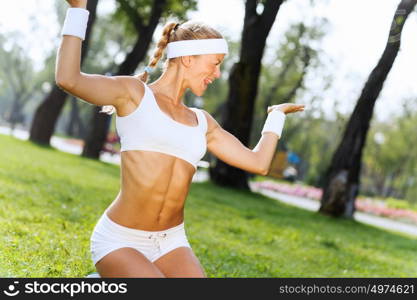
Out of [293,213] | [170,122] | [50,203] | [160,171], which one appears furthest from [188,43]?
[293,213]

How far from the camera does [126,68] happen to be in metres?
25.6

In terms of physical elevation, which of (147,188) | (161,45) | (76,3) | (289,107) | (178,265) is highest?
(76,3)

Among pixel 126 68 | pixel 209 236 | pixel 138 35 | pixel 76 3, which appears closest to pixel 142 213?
pixel 76 3

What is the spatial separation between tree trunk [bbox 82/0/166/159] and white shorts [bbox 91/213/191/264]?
2145 centimetres

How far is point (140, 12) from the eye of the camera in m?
28.3

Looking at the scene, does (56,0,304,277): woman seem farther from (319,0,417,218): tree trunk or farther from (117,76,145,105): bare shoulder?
(319,0,417,218): tree trunk

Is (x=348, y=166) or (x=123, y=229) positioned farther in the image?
(x=348, y=166)

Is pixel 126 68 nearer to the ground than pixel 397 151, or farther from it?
farther from it

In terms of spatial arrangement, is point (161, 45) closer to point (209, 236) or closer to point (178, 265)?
point (178, 265)

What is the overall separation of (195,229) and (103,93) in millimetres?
6654

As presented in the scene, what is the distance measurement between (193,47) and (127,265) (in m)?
1.47

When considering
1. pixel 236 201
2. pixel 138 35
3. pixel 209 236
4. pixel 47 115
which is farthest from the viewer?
pixel 138 35

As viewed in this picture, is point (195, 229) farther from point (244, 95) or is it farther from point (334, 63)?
point (334, 63)

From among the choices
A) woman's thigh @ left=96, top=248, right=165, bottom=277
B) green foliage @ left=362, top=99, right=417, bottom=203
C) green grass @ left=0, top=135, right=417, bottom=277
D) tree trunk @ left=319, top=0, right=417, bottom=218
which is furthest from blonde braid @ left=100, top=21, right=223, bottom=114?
green foliage @ left=362, top=99, right=417, bottom=203
